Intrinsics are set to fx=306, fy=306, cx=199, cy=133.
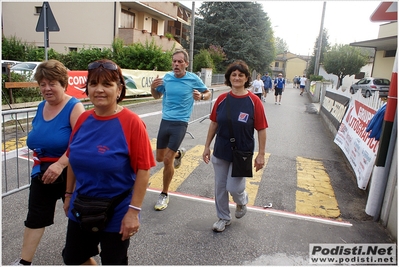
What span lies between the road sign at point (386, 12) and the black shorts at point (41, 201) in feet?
11.7

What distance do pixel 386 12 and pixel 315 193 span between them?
259 cm

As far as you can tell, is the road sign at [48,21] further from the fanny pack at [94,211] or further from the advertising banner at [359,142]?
the advertising banner at [359,142]

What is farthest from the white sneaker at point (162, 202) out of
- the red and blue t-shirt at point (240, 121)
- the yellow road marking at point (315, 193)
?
the yellow road marking at point (315, 193)

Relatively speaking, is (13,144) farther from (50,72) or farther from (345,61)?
(345,61)

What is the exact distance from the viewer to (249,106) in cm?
318

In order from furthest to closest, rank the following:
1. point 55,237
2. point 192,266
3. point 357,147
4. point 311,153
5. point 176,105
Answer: point 311,153 < point 357,147 < point 176,105 < point 55,237 < point 192,266

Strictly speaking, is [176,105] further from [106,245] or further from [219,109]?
[106,245]

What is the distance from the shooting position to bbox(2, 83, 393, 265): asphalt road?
2928 millimetres

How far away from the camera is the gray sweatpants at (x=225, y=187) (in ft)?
10.8

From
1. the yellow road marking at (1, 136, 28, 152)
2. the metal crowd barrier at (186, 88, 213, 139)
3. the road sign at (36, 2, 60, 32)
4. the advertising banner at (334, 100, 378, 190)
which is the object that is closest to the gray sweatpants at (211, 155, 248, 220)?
the advertising banner at (334, 100, 378, 190)

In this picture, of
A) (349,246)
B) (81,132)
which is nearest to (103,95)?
(81,132)

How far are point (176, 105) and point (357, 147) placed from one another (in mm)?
3473

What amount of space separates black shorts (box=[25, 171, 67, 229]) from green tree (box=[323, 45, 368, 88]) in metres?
42.7

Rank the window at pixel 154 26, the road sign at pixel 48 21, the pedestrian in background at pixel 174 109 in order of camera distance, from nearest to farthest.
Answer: the pedestrian in background at pixel 174 109
the road sign at pixel 48 21
the window at pixel 154 26
